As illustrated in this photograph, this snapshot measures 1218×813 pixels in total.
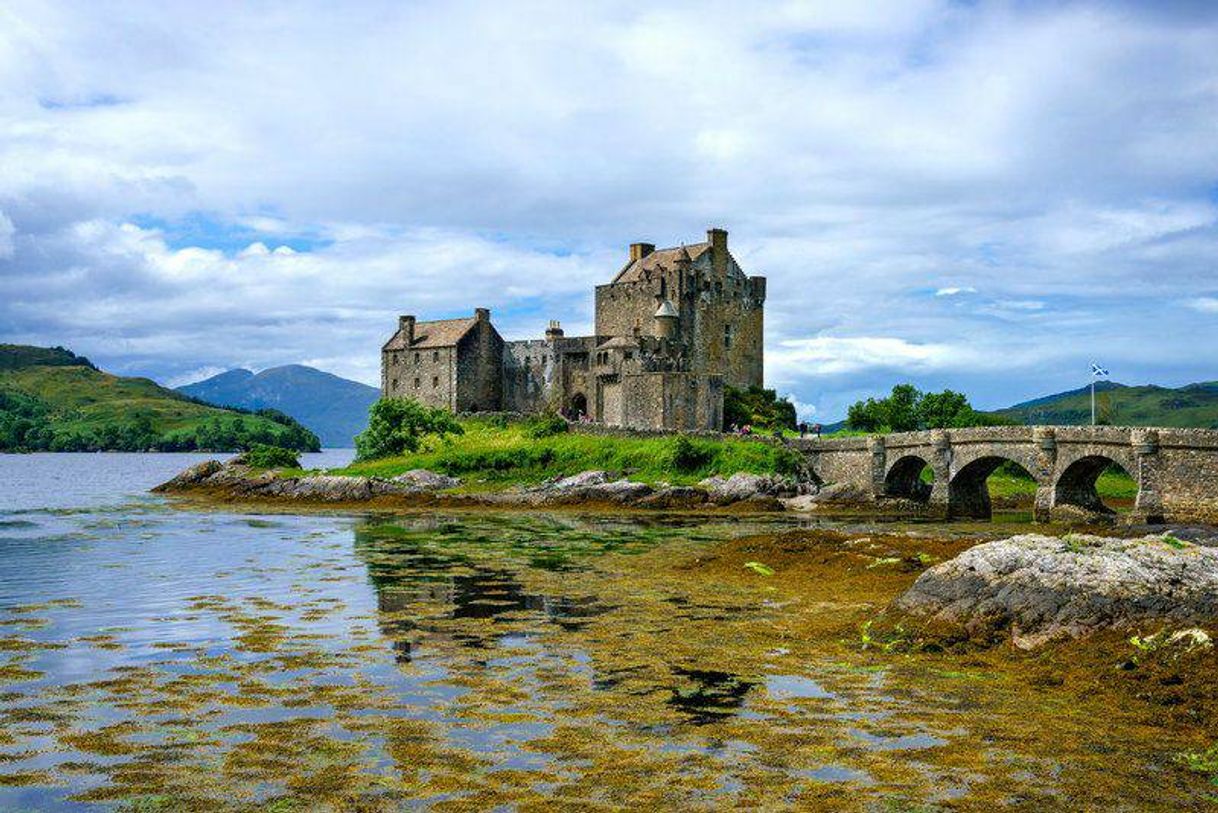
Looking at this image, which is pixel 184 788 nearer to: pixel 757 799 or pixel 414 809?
pixel 414 809

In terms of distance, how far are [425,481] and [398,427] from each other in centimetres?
1417

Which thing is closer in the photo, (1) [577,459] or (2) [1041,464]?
(2) [1041,464]

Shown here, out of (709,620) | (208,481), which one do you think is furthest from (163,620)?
(208,481)

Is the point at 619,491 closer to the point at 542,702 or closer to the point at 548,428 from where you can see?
the point at 548,428

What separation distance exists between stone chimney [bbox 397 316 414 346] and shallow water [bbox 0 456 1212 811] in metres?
70.7

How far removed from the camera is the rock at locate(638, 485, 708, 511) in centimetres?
6712

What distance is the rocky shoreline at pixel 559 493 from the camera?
67500mm

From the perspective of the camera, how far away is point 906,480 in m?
71.1

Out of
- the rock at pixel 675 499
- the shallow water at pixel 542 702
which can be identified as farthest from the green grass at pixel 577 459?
the shallow water at pixel 542 702

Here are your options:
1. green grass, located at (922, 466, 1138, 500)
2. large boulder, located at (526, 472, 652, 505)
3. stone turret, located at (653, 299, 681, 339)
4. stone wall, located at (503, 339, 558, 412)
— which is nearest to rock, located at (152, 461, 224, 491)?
stone wall, located at (503, 339, 558, 412)

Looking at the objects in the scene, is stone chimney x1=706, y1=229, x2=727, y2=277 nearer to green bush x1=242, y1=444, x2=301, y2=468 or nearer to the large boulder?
the large boulder

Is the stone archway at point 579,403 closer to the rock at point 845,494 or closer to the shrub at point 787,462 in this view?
the shrub at point 787,462

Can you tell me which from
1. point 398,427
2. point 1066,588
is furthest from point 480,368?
point 1066,588

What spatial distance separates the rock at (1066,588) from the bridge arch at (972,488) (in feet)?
133
